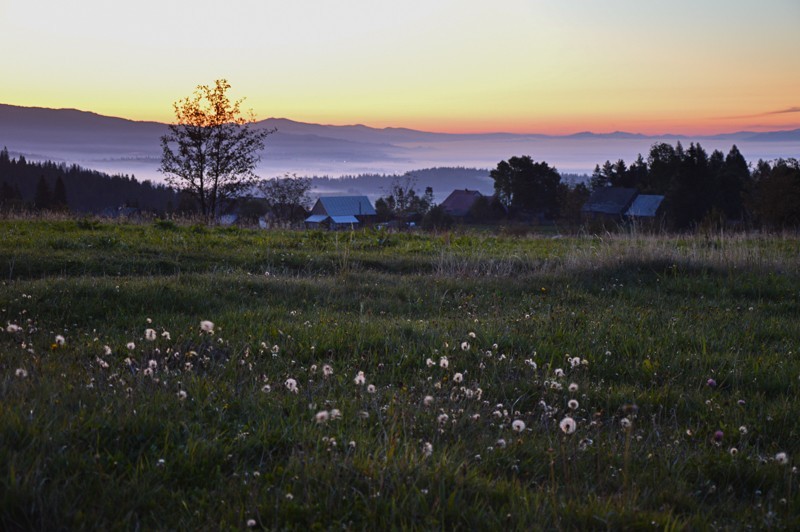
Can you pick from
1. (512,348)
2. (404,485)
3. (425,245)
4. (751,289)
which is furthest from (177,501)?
(425,245)

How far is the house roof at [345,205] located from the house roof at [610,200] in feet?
69.1

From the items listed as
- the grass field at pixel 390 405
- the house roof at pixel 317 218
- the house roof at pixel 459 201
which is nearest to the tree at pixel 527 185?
the house roof at pixel 459 201

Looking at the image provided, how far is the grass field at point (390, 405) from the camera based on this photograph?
2.84 metres

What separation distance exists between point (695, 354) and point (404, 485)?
149 inches

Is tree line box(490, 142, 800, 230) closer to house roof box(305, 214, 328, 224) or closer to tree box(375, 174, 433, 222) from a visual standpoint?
tree box(375, 174, 433, 222)

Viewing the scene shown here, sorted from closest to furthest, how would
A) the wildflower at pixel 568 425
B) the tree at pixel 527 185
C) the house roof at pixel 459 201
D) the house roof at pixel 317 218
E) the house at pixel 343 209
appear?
the wildflower at pixel 568 425, the house roof at pixel 317 218, the house at pixel 343 209, the tree at pixel 527 185, the house roof at pixel 459 201

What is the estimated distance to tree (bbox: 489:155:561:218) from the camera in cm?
6350

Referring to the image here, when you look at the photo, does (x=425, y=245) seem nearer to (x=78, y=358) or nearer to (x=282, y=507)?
(x=78, y=358)

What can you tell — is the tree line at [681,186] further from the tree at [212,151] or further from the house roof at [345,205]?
the tree at [212,151]

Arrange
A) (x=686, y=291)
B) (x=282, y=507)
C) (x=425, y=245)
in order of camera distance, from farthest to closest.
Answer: (x=425, y=245), (x=686, y=291), (x=282, y=507)

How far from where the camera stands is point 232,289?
7895 mm

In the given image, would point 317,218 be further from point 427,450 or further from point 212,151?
point 427,450

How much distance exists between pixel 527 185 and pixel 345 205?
61.0 feet


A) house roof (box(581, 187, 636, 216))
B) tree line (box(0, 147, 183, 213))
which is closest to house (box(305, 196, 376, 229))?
house roof (box(581, 187, 636, 216))
